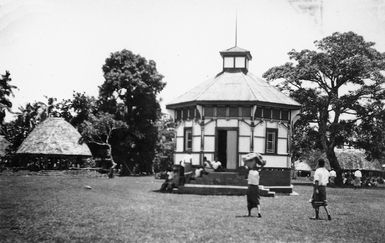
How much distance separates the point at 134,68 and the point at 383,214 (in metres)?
37.8

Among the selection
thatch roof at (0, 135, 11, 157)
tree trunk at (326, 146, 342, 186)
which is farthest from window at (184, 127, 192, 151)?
thatch roof at (0, 135, 11, 157)

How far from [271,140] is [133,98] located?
28.2 metres

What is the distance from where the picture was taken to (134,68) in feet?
167

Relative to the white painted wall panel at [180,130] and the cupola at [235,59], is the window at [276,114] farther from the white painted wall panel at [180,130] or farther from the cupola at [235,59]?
the white painted wall panel at [180,130]

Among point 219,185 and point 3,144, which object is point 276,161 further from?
point 3,144

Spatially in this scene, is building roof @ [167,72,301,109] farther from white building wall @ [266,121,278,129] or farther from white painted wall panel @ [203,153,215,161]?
white painted wall panel @ [203,153,215,161]

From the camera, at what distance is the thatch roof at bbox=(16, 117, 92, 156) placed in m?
43.7

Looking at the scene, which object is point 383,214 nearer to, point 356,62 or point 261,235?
point 261,235

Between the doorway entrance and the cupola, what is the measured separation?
5306mm

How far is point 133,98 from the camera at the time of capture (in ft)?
172

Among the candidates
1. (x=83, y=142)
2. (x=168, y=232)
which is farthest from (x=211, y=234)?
(x=83, y=142)

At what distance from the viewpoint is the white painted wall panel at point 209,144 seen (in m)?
26.3

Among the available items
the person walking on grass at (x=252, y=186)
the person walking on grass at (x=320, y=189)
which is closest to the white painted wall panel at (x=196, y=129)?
the person walking on grass at (x=252, y=186)

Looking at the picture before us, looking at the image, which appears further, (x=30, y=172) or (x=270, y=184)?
(x=30, y=172)
